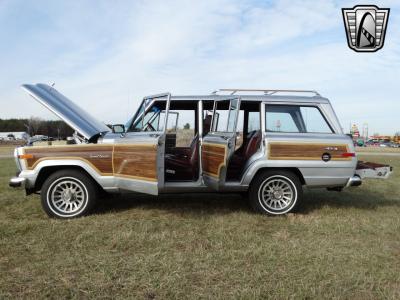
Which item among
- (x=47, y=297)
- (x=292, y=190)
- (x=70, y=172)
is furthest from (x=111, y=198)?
(x=47, y=297)

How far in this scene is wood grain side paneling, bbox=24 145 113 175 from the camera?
583cm

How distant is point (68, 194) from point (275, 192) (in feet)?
10.5

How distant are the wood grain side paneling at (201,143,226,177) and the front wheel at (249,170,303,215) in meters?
0.71

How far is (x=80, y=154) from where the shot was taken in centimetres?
585

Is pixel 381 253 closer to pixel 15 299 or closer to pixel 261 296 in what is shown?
pixel 261 296

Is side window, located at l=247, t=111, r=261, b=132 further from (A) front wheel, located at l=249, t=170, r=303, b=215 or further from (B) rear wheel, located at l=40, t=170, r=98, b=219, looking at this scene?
(B) rear wheel, located at l=40, t=170, r=98, b=219

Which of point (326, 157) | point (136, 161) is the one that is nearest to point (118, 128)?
point (136, 161)

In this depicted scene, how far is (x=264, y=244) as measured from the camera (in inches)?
183

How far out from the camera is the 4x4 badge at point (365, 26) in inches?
338

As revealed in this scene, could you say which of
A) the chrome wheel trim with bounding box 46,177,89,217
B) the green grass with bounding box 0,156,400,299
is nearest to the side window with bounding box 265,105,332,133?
the green grass with bounding box 0,156,400,299

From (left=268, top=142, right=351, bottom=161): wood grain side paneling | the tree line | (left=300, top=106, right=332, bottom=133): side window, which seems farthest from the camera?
the tree line

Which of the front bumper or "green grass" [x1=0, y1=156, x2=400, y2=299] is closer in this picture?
"green grass" [x1=0, y1=156, x2=400, y2=299]

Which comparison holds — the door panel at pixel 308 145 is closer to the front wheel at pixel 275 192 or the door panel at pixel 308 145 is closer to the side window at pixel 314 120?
the side window at pixel 314 120

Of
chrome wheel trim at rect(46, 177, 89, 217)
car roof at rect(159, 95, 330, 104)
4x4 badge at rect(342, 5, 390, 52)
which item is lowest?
chrome wheel trim at rect(46, 177, 89, 217)
